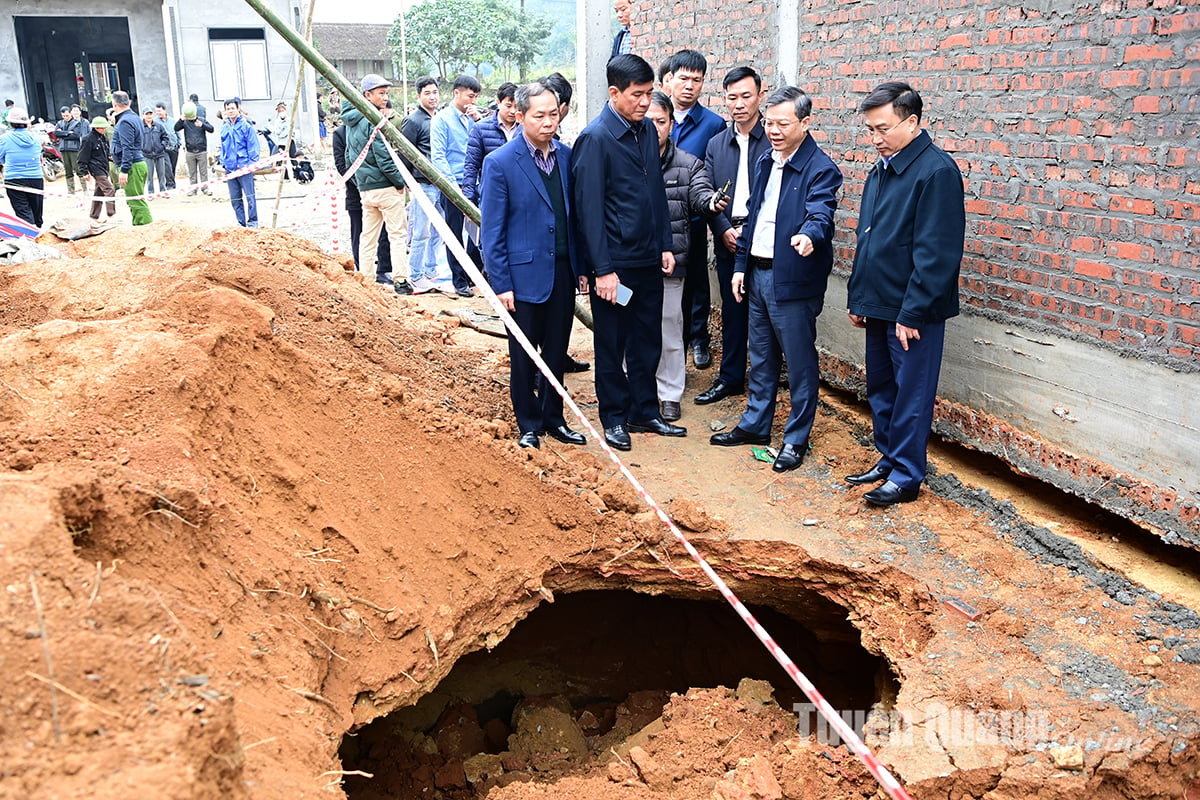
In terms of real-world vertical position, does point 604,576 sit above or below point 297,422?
below

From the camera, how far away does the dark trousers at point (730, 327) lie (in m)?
6.49

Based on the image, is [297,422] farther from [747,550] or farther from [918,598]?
[918,598]

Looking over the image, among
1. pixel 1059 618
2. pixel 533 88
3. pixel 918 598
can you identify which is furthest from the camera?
pixel 533 88

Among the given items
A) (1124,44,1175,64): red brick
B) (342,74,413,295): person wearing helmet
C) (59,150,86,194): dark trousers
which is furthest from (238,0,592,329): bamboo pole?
(59,150,86,194): dark trousers

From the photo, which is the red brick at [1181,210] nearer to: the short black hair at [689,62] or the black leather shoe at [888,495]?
the black leather shoe at [888,495]

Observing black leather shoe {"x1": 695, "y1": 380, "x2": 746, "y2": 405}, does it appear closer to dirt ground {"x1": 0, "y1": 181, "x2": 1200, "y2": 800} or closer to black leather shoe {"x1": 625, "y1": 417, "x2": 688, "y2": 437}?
black leather shoe {"x1": 625, "y1": 417, "x2": 688, "y2": 437}

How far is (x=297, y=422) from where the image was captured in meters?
4.50

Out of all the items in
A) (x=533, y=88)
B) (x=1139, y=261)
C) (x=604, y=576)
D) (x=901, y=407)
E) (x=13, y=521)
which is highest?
(x=533, y=88)

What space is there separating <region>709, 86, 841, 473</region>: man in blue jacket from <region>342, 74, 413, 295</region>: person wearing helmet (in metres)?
4.10

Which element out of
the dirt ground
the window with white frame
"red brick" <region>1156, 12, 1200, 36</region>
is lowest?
the dirt ground

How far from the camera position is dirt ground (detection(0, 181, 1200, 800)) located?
101 inches

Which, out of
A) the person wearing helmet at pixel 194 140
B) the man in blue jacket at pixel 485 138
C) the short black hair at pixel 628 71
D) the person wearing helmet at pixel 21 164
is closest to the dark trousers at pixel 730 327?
the short black hair at pixel 628 71

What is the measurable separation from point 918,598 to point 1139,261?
1.79 m

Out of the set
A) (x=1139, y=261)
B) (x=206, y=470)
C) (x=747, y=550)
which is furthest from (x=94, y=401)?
(x=1139, y=261)
